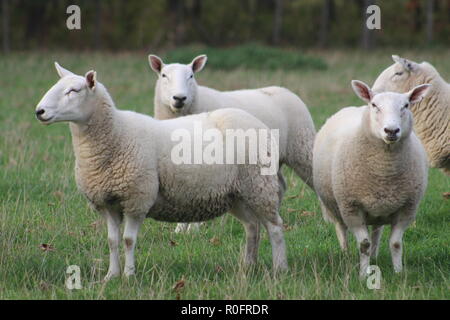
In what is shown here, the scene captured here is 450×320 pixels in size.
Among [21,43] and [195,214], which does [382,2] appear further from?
[195,214]

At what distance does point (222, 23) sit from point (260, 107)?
27803mm

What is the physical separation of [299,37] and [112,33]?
807 centimetres

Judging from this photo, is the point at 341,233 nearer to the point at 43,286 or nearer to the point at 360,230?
the point at 360,230

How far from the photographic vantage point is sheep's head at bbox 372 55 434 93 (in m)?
7.43

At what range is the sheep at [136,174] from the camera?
5.23 meters

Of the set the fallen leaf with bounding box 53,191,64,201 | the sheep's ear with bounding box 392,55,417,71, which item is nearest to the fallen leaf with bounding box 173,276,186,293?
the fallen leaf with bounding box 53,191,64,201

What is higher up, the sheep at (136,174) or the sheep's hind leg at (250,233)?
the sheep at (136,174)

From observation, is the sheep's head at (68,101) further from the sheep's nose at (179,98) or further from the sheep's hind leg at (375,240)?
the sheep's hind leg at (375,240)

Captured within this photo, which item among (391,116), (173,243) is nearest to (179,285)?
(173,243)

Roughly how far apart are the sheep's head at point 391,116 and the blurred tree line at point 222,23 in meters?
24.5

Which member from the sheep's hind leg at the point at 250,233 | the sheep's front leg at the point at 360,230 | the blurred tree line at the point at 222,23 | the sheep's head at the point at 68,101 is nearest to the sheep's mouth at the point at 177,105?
the sheep's hind leg at the point at 250,233

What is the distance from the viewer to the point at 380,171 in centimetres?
541

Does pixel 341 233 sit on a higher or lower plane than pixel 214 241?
higher
